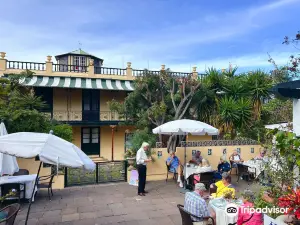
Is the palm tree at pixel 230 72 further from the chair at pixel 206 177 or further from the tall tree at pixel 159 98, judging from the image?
the chair at pixel 206 177

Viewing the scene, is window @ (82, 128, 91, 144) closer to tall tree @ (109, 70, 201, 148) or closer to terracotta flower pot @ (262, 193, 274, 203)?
tall tree @ (109, 70, 201, 148)

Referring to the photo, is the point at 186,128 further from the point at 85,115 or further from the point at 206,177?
the point at 85,115

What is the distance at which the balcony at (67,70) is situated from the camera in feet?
52.5

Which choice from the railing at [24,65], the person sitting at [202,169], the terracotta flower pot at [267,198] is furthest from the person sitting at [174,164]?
the railing at [24,65]

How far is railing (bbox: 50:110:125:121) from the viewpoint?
685 inches

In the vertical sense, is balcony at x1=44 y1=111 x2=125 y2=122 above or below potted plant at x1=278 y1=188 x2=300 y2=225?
above

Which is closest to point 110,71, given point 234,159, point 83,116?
point 83,116

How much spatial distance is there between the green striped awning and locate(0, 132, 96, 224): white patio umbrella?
11752mm

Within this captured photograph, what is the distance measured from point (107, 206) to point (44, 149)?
3.16 meters

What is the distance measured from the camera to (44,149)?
421 centimetres

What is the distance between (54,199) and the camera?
7262 millimetres

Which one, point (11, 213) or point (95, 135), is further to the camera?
point (95, 135)

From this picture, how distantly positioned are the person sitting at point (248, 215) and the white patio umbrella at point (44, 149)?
2.83 metres

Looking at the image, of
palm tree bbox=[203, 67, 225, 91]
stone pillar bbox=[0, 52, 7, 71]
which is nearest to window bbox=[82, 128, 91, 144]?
stone pillar bbox=[0, 52, 7, 71]
